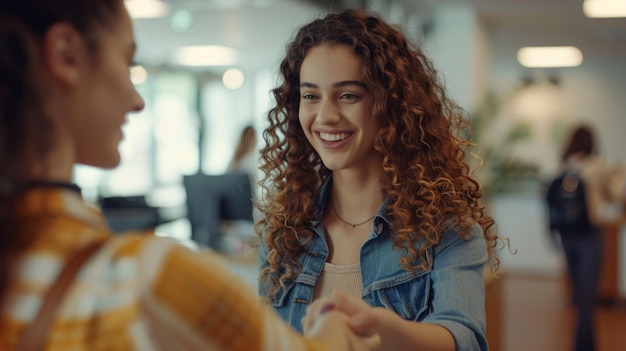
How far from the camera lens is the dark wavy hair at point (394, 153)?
1632 mm

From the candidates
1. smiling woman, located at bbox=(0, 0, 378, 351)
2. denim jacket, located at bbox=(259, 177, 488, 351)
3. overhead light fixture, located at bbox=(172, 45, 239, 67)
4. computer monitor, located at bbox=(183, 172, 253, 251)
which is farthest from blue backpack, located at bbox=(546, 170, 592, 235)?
overhead light fixture, located at bbox=(172, 45, 239, 67)

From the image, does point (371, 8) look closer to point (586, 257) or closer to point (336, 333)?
point (586, 257)

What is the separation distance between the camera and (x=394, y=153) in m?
1.70

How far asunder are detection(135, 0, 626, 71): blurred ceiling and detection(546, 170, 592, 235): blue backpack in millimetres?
2332

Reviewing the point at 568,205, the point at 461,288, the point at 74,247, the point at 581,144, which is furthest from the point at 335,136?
the point at 581,144

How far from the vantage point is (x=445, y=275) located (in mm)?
1542

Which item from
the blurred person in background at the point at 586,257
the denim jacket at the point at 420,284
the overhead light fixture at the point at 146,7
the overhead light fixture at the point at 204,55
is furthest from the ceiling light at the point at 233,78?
the denim jacket at the point at 420,284

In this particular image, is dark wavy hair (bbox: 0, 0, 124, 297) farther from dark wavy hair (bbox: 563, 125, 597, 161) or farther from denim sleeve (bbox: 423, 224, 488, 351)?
dark wavy hair (bbox: 563, 125, 597, 161)

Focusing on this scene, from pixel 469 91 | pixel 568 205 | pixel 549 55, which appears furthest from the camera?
pixel 549 55

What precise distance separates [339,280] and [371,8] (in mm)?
5202

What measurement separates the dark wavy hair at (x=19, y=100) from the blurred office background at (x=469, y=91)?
4887mm

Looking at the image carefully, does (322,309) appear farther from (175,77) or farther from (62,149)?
(175,77)

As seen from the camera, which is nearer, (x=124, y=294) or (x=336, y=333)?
(x=124, y=294)

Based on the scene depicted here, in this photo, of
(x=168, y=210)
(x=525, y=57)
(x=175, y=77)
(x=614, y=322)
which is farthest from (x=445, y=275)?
(x=175, y=77)
